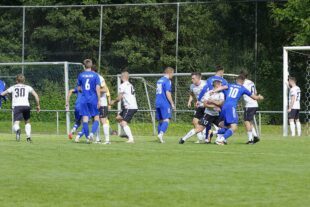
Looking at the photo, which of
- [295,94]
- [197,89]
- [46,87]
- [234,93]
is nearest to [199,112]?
[197,89]

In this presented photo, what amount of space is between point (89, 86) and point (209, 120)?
2959 millimetres

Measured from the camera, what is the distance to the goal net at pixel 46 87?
33.6 m

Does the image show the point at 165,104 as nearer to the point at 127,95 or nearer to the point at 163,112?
the point at 163,112

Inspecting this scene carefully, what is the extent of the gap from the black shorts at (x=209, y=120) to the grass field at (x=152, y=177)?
353cm

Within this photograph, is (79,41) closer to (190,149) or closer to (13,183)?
(190,149)

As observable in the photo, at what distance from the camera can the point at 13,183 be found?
11508mm

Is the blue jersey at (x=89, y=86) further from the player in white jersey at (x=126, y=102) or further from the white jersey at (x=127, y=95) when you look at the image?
the white jersey at (x=127, y=95)

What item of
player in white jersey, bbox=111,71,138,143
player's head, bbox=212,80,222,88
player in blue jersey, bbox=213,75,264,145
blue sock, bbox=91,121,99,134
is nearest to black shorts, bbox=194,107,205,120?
player in blue jersey, bbox=213,75,264,145

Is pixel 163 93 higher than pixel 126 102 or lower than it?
higher

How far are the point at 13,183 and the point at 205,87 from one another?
11223 mm

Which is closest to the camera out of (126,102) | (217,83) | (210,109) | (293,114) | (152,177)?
(152,177)

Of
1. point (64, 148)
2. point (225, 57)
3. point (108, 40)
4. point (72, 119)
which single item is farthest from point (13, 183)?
point (108, 40)

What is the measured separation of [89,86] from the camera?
21125 mm

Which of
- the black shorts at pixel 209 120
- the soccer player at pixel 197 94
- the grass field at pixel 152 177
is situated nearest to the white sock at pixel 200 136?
the soccer player at pixel 197 94
